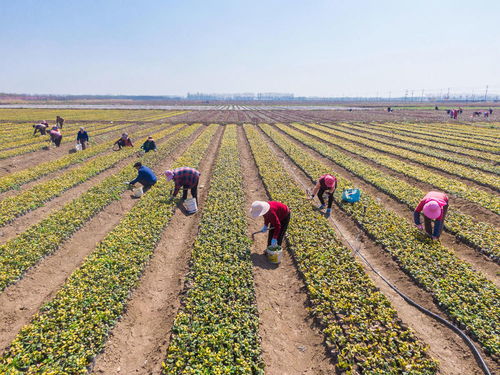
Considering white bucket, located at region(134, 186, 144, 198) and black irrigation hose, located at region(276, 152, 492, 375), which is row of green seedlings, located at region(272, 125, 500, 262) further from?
white bucket, located at region(134, 186, 144, 198)

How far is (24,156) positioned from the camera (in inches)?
894

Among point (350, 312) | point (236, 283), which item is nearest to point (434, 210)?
point (350, 312)

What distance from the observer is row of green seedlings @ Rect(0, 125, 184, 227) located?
12305mm

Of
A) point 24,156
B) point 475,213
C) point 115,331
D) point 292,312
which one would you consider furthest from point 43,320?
point 24,156

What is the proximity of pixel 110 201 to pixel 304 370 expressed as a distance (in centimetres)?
1182

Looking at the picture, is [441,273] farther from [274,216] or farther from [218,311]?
[218,311]

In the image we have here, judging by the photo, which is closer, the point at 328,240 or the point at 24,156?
the point at 328,240

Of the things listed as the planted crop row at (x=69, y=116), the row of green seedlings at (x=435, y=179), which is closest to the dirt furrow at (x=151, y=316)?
the row of green seedlings at (x=435, y=179)

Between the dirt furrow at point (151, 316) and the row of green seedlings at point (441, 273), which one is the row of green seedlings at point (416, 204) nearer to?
the row of green seedlings at point (441, 273)

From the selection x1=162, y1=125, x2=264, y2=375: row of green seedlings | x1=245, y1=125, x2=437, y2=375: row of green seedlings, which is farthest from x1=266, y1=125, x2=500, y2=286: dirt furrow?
x1=162, y1=125, x2=264, y2=375: row of green seedlings

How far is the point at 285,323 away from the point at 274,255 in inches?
93.8

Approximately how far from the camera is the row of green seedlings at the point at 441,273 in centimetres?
658

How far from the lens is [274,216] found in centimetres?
866

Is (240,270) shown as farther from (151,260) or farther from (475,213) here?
(475,213)
